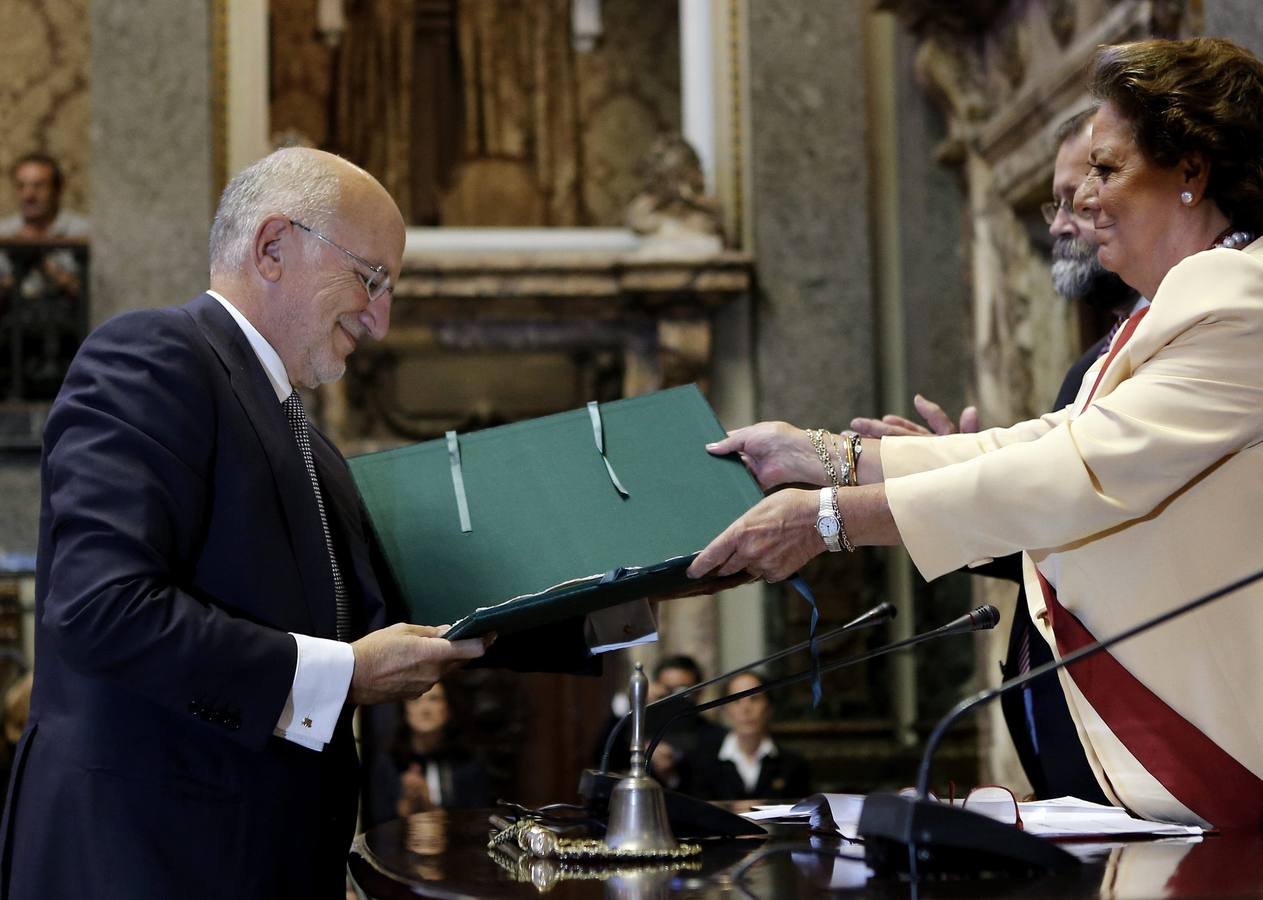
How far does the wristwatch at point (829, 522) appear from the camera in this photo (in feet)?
7.80

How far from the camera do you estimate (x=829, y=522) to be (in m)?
2.38

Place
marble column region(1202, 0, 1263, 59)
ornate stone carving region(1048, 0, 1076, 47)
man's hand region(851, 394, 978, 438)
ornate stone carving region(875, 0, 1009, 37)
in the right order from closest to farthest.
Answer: man's hand region(851, 394, 978, 438) → marble column region(1202, 0, 1263, 59) → ornate stone carving region(1048, 0, 1076, 47) → ornate stone carving region(875, 0, 1009, 37)

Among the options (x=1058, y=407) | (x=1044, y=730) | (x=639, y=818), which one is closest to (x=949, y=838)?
(x=639, y=818)

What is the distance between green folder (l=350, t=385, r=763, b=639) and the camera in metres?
2.53

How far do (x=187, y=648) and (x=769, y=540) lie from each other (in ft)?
2.90

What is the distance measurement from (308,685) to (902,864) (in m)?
0.96

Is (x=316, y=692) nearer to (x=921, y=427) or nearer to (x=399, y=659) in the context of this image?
(x=399, y=659)

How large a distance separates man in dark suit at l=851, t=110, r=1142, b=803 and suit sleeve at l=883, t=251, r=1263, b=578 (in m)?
0.42

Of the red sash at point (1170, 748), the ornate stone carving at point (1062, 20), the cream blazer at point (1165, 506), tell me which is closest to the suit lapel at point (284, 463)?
the cream blazer at point (1165, 506)

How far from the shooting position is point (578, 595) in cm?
228

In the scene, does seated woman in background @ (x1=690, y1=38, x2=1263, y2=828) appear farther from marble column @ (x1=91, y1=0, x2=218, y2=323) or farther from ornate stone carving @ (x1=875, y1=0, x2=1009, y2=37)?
marble column @ (x1=91, y1=0, x2=218, y2=323)

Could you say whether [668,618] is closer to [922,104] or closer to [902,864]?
[922,104]

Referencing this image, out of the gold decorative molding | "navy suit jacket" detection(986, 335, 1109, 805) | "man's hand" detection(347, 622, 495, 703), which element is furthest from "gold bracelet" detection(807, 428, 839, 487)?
the gold decorative molding

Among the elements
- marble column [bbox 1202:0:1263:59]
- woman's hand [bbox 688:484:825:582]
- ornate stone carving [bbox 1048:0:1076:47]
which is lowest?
woman's hand [bbox 688:484:825:582]
